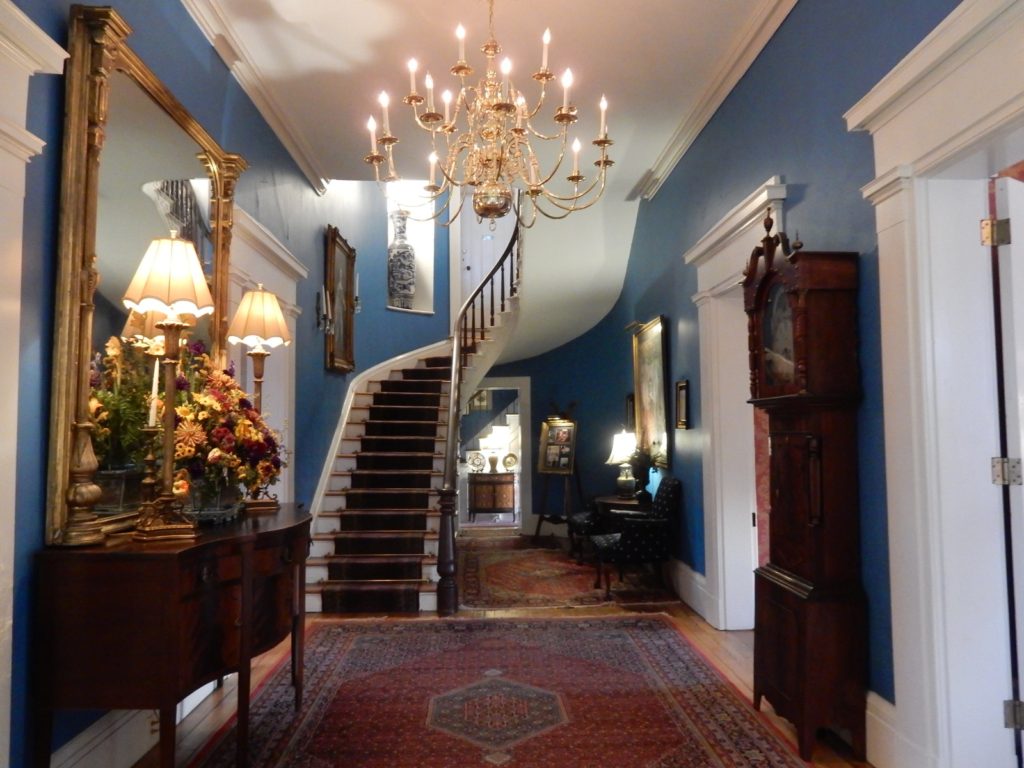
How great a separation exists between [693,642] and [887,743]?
1602mm

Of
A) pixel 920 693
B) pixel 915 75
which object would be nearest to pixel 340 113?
pixel 915 75

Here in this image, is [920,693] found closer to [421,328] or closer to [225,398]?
[225,398]

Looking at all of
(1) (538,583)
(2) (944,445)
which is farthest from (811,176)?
(1) (538,583)

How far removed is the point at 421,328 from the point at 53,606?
22.6 feet

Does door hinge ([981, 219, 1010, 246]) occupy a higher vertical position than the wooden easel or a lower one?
higher

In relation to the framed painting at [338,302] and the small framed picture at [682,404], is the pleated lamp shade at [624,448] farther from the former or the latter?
→ the framed painting at [338,302]

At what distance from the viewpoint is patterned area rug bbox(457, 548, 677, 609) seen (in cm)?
515

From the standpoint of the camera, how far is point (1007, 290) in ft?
7.46

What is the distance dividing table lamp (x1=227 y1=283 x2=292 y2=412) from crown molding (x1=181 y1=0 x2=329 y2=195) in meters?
1.26

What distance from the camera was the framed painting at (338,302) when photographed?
19.5 feet

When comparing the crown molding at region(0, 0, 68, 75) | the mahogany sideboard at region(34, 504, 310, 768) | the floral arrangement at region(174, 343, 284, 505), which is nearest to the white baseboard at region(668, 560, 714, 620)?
the floral arrangement at region(174, 343, 284, 505)

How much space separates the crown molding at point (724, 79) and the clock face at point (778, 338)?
4.52 feet

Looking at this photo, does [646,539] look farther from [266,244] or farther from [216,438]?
[216,438]

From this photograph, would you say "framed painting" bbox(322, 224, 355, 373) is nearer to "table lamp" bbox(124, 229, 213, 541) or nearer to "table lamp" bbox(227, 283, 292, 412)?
"table lamp" bbox(227, 283, 292, 412)
